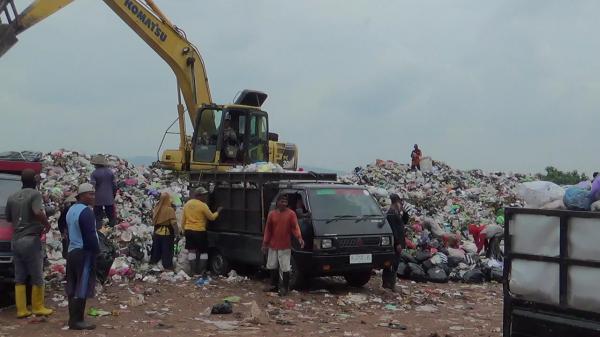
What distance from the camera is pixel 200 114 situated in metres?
14.7

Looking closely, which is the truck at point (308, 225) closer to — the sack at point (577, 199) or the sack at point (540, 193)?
the sack at point (540, 193)

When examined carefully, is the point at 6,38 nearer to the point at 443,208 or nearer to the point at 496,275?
the point at 496,275

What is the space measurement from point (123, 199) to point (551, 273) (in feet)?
40.2

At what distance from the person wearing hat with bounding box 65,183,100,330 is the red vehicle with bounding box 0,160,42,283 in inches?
41.4

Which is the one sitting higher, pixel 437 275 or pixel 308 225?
pixel 308 225

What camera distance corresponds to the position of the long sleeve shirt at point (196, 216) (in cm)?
1086

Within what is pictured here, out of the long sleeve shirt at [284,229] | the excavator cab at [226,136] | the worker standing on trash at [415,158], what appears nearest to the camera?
the long sleeve shirt at [284,229]

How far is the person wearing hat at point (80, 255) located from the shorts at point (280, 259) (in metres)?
2.87

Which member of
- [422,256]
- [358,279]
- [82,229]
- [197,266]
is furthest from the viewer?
[422,256]

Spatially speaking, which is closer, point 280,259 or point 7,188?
point 7,188

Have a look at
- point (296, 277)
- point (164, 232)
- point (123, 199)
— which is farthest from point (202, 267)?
point (123, 199)

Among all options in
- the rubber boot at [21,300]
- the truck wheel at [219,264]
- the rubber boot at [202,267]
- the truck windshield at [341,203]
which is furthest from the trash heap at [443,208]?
the rubber boot at [21,300]

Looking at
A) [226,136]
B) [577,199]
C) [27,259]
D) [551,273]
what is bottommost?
[27,259]

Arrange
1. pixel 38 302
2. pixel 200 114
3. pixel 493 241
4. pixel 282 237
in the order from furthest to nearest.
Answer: pixel 200 114 < pixel 493 241 < pixel 282 237 < pixel 38 302
